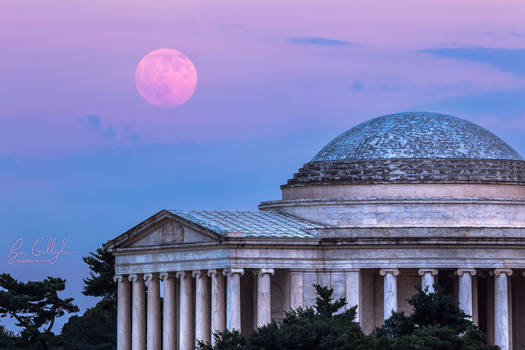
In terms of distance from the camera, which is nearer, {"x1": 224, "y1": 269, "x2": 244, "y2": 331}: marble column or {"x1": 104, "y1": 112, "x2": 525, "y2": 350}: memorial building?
{"x1": 224, "y1": 269, "x2": 244, "y2": 331}: marble column

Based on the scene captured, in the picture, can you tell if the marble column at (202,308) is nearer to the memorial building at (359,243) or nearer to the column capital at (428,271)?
the memorial building at (359,243)

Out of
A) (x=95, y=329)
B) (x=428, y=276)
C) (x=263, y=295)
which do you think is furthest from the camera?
(x=95, y=329)

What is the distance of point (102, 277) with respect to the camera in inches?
6398

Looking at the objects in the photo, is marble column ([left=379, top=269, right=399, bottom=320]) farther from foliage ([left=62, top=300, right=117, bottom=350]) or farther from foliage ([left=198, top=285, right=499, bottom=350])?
foliage ([left=62, top=300, right=117, bottom=350])

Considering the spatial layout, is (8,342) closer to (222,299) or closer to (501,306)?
(222,299)

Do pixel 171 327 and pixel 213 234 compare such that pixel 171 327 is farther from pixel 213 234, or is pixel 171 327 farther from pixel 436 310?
pixel 436 310

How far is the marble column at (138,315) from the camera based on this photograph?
12888 cm

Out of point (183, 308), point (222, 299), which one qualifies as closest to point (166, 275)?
point (183, 308)

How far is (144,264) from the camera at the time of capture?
127 m

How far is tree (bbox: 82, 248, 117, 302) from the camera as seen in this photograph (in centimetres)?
16238

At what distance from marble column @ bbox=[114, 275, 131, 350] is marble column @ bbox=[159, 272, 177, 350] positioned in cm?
646

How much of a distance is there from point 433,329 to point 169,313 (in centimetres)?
3172

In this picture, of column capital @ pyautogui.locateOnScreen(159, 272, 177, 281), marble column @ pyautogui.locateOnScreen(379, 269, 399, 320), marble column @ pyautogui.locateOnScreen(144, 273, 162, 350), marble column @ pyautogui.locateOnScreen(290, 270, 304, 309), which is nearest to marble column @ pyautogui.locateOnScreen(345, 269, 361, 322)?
marble column @ pyautogui.locateOnScreen(379, 269, 399, 320)

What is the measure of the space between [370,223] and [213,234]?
511 inches
